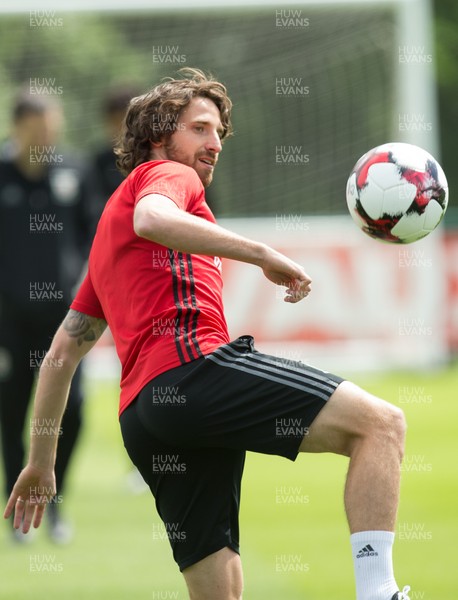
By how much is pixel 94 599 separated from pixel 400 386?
357 inches

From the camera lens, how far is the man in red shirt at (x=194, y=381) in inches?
150

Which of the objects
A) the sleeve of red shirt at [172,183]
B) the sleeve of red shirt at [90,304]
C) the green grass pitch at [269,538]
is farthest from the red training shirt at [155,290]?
the green grass pitch at [269,538]

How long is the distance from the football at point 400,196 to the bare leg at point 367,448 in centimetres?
89

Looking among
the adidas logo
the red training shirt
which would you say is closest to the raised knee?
the adidas logo

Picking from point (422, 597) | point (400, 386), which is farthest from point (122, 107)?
point (400, 386)

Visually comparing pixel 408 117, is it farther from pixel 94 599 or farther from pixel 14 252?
pixel 94 599

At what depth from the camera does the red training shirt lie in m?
A: 4.05

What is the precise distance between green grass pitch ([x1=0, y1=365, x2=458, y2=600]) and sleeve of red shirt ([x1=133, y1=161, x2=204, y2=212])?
8.55 ft

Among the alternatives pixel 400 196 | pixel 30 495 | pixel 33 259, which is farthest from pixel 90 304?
pixel 33 259

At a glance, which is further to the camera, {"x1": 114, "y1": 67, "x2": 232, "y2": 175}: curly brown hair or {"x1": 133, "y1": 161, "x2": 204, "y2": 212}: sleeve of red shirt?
{"x1": 114, "y1": 67, "x2": 232, "y2": 175}: curly brown hair

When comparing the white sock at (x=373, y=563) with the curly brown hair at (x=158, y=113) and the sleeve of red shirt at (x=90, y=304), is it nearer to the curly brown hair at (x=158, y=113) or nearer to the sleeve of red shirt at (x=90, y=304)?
the sleeve of red shirt at (x=90, y=304)

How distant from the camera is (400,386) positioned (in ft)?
48.0

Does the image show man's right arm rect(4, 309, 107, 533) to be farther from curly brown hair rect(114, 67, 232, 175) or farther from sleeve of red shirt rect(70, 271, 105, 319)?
curly brown hair rect(114, 67, 232, 175)

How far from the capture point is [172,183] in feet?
13.0
